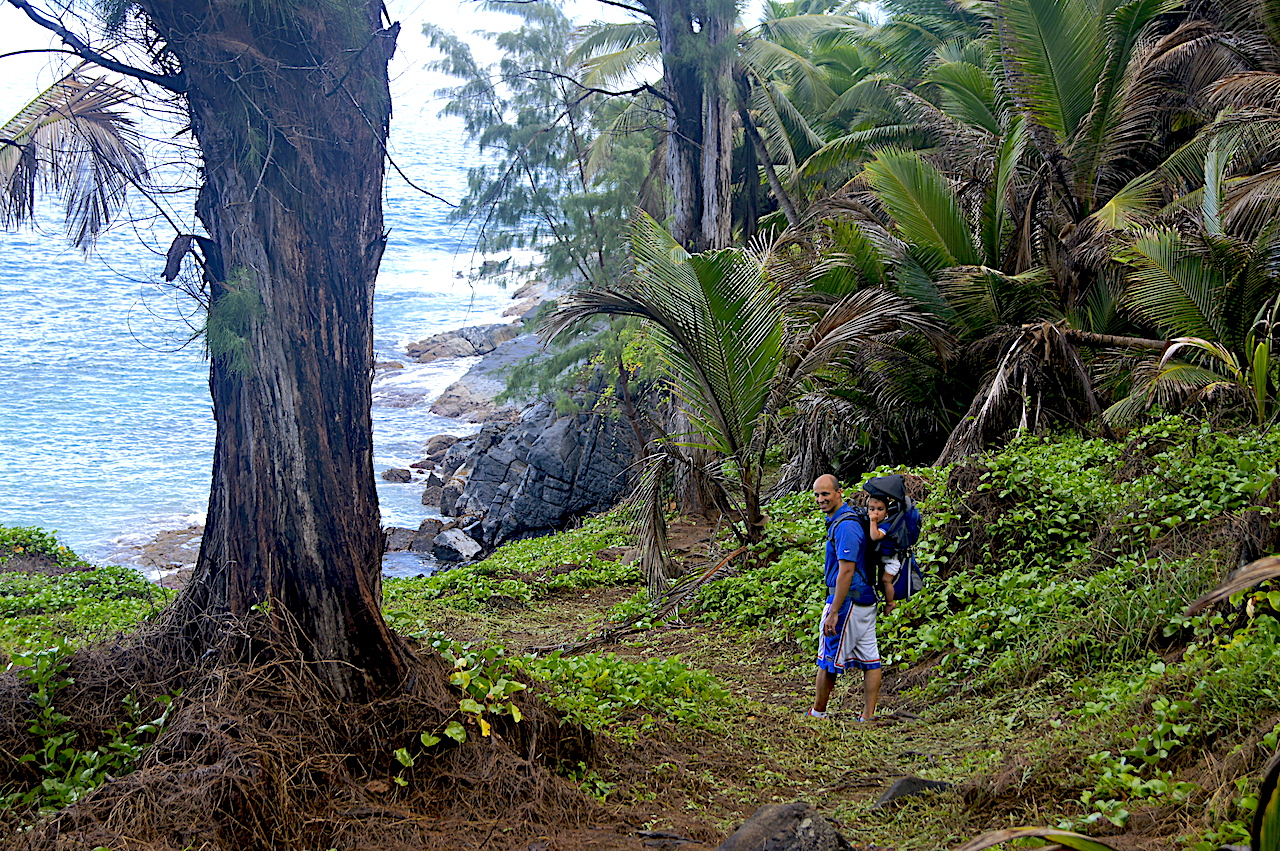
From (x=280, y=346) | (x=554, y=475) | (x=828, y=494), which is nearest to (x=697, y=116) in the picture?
(x=554, y=475)

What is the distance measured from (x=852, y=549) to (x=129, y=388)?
154ft

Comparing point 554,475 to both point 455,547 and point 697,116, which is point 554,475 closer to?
point 455,547

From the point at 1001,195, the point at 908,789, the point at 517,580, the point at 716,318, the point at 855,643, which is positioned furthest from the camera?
the point at 517,580

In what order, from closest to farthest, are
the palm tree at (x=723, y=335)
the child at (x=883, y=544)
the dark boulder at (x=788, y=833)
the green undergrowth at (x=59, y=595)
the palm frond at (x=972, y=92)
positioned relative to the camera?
the dark boulder at (x=788, y=833) → the child at (x=883, y=544) → the green undergrowth at (x=59, y=595) → the palm tree at (x=723, y=335) → the palm frond at (x=972, y=92)

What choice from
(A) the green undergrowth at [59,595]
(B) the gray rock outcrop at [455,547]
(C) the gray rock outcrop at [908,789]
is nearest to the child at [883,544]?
(C) the gray rock outcrop at [908,789]

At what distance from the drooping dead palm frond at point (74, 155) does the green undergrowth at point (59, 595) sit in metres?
2.47

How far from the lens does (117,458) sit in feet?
116

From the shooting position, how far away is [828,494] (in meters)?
5.86

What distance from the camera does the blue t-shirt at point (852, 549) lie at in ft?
18.3

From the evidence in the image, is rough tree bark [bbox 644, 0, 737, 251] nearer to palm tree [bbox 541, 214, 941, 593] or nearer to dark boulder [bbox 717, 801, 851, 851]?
palm tree [bbox 541, 214, 941, 593]

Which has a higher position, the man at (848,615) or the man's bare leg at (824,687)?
the man at (848,615)

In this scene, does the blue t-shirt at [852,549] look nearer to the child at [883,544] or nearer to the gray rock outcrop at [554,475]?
the child at [883,544]

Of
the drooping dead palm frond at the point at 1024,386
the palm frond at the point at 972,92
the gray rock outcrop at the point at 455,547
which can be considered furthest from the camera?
the gray rock outcrop at the point at 455,547

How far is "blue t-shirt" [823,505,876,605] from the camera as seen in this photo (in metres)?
5.59
